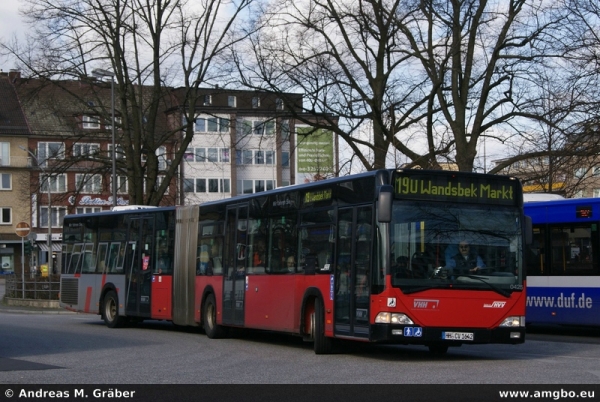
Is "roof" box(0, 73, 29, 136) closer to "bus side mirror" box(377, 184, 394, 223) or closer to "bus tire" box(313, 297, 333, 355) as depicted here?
"bus tire" box(313, 297, 333, 355)

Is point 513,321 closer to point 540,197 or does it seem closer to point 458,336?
point 458,336

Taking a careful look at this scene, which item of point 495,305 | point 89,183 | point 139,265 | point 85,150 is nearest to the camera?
point 495,305

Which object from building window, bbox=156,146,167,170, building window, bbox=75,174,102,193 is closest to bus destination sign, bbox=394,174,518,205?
building window, bbox=156,146,167,170

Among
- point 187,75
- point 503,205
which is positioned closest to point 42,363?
point 503,205

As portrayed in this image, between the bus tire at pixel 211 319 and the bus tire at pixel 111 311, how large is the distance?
4861 millimetres

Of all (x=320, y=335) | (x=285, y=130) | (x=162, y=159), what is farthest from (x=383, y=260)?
(x=162, y=159)

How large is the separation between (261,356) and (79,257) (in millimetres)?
12953

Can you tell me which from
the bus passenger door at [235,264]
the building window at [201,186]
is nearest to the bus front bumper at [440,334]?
the bus passenger door at [235,264]

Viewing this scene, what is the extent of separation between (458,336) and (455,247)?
4.38 feet

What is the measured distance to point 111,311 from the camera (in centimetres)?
2691

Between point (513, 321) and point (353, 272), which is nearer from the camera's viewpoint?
point (513, 321)

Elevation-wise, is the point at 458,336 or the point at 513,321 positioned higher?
the point at 513,321

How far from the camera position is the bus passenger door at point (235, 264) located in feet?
67.2

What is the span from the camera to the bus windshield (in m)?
15.1
